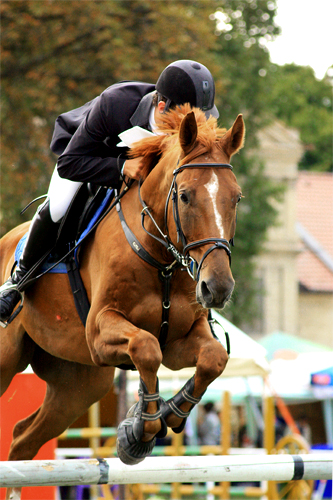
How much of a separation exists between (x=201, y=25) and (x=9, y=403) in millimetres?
8957

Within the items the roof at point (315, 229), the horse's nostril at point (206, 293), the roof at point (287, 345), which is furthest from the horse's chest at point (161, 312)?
the roof at point (315, 229)

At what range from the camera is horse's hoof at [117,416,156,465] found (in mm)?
3209

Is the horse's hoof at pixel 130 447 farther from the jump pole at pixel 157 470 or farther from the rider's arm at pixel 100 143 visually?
the rider's arm at pixel 100 143

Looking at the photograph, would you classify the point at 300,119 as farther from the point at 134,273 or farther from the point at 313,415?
the point at 134,273

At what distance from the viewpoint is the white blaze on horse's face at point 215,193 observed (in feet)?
10.0

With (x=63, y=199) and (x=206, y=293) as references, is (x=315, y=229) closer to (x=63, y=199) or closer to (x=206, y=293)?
(x=63, y=199)

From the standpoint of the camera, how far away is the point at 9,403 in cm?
572

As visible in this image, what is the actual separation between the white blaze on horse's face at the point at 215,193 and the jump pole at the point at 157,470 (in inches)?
45.2

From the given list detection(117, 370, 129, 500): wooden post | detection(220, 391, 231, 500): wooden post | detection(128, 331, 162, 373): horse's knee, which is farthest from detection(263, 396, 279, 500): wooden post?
detection(128, 331, 162, 373): horse's knee

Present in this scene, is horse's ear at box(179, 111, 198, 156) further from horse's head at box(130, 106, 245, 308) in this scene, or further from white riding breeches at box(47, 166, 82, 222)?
white riding breeches at box(47, 166, 82, 222)

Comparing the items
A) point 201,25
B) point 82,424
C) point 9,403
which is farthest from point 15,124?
point 9,403

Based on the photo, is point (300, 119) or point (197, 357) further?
point (300, 119)

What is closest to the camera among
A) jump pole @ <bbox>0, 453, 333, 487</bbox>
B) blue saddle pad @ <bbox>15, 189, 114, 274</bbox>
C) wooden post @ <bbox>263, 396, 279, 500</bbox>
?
jump pole @ <bbox>0, 453, 333, 487</bbox>

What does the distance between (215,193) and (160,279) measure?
65cm
